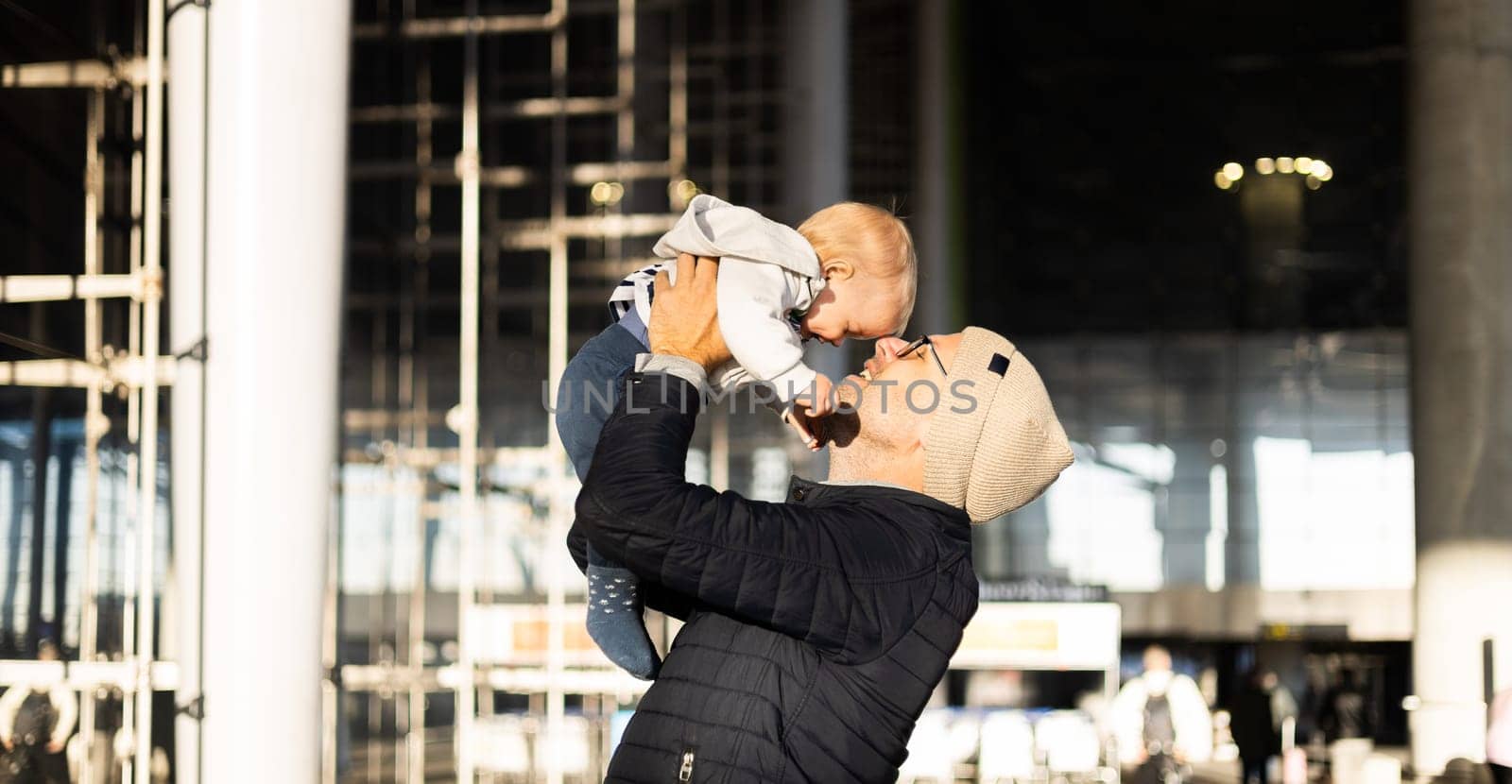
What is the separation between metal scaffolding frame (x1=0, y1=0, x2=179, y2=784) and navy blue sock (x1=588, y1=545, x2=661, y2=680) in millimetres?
3528

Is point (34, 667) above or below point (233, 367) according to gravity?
below

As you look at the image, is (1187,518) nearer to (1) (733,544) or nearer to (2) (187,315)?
(2) (187,315)

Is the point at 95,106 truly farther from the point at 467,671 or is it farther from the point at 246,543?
the point at 467,671

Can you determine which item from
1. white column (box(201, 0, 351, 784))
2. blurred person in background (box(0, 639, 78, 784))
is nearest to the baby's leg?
white column (box(201, 0, 351, 784))

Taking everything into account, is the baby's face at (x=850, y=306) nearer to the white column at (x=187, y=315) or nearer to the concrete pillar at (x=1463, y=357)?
the white column at (x=187, y=315)

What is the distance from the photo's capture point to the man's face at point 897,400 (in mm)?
2301

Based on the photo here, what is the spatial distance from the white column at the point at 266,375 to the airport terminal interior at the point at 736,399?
0.01m

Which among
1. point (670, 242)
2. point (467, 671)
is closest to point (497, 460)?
point (467, 671)

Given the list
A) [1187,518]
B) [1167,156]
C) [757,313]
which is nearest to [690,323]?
[757,313]

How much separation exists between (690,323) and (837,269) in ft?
1.15

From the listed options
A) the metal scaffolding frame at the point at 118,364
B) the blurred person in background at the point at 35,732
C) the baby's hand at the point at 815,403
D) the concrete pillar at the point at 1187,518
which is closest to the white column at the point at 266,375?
the metal scaffolding frame at the point at 118,364

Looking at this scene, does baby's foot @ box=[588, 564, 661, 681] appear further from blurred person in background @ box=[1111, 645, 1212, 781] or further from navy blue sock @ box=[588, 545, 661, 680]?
blurred person in background @ box=[1111, 645, 1212, 781]

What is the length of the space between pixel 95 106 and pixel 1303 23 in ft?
120

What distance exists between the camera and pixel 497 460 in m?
14.0
